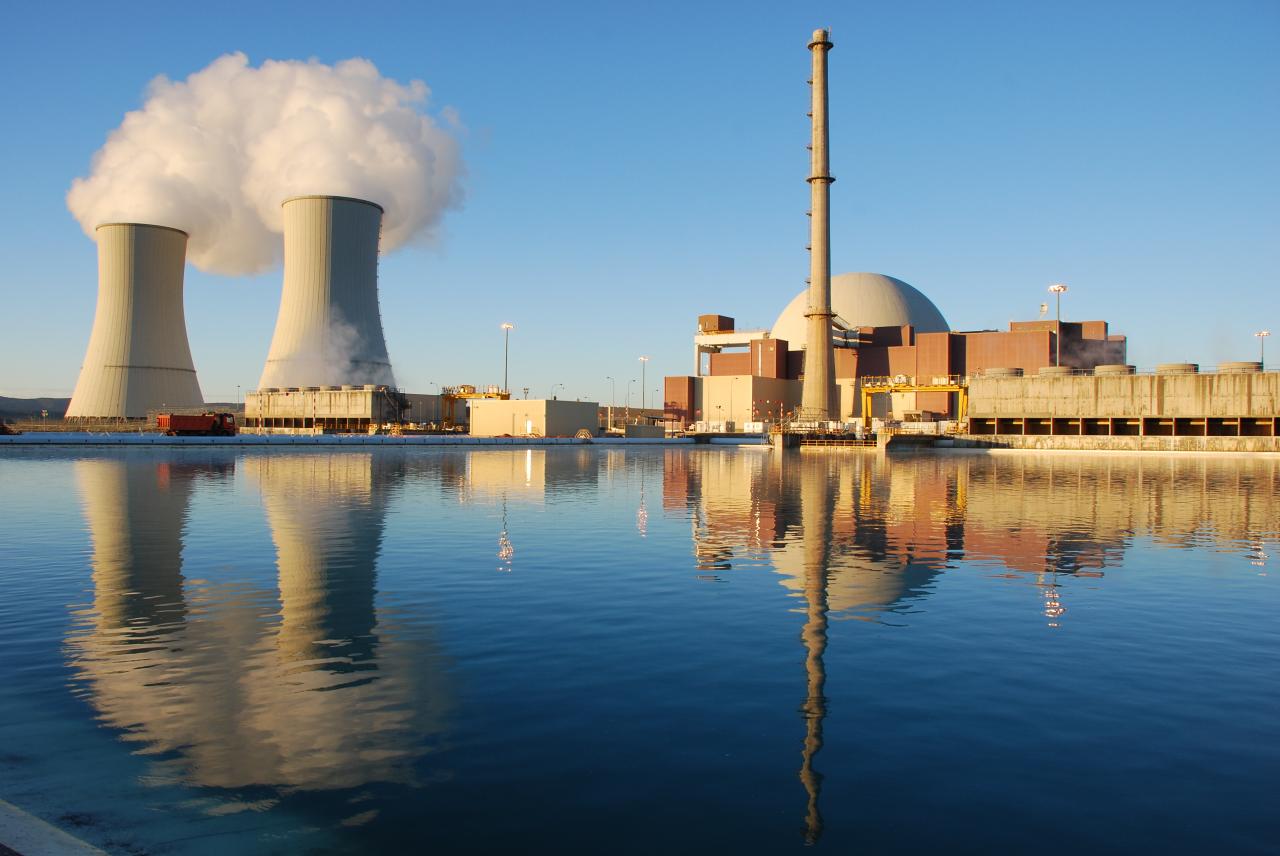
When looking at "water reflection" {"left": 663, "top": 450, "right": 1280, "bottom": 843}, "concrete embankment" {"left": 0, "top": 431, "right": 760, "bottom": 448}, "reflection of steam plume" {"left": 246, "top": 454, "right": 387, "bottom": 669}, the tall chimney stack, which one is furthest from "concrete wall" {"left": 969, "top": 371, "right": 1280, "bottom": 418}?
"reflection of steam plume" {"left": 246, "top": 454, "right": 387, "bottom": 669}

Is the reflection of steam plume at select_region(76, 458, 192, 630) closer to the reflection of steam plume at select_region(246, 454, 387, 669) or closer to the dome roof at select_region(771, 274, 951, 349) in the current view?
the reflection of steam plume at select_region(246, 454, 387, 669)

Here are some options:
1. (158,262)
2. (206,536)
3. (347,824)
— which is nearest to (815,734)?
(347,824)

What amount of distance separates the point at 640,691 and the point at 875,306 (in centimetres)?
11880

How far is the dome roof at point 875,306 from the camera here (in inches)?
4737

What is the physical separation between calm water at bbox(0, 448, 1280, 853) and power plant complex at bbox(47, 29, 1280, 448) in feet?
185

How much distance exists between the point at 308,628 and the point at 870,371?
353 ft

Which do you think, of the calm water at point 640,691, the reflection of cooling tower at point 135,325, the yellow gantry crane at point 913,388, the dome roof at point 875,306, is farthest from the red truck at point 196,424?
the dome roof at point 875,306

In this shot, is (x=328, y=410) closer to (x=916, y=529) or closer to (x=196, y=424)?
(x=196, y=424)

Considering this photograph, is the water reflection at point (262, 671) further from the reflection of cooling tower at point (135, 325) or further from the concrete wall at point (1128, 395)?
the concrete wall at point (1128, 395)

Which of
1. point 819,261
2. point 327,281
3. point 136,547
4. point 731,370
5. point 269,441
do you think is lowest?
point 136,547

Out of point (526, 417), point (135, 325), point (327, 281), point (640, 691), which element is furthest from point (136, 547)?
point (526, 417)

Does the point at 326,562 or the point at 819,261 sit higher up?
the point at 819,261

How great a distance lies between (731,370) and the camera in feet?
389

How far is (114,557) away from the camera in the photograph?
49.0 ft
